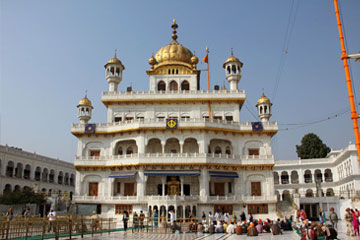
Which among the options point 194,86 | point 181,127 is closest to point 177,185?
point 181,127

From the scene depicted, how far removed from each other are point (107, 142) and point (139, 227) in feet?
51.2

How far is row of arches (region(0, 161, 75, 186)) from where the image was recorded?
4981cm

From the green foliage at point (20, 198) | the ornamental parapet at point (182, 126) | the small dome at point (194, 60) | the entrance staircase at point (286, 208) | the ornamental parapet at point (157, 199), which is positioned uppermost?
the small dome at point (194, 60)

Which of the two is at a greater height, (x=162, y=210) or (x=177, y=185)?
(x=177, y=185)

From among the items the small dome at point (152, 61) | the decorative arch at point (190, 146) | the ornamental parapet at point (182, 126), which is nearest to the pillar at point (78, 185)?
the ornamental parapet at point (182, 126)

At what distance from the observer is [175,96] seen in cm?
3834

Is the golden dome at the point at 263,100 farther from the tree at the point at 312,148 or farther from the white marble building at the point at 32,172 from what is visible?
the tree at the point at 312,148

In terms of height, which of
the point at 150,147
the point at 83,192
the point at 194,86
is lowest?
the point at 83,192

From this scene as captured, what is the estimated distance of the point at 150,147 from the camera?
3772cm

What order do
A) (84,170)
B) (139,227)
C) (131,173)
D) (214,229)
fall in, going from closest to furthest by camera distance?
(214,229)
(139,227)
(131,173)
(84,170)

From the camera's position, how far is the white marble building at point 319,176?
45781 mm

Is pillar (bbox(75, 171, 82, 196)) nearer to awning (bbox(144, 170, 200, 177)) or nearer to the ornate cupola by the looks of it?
awning (bbox(144, 170, 200, 177))

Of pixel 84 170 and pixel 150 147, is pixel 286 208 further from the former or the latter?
pixel 84 170

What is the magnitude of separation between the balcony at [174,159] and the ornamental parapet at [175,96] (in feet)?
21.3
